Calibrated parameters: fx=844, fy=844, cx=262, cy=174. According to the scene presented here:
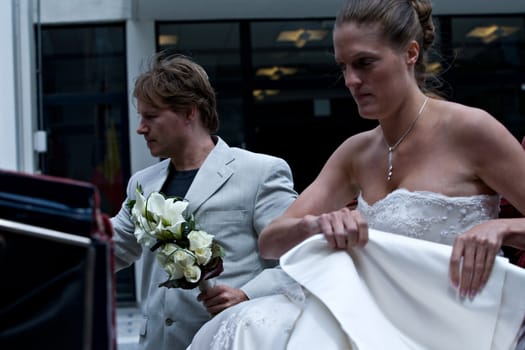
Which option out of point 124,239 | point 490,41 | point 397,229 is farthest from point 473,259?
point 490,41

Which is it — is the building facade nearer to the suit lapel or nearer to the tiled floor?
the tiled floor

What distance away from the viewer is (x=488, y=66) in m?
10.6

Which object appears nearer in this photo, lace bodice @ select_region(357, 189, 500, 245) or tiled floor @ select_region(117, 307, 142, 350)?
lace bodice @ select_region(357, 189, 500, 245)

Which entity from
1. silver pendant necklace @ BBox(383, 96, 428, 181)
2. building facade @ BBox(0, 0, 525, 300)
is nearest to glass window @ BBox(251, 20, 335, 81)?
building facade @ BBox(0, 0, 525, 300)

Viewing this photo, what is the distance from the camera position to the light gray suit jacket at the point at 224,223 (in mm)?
2973

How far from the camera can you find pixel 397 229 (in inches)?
88.0

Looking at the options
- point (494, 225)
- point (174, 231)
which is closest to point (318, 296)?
point (494, 225)

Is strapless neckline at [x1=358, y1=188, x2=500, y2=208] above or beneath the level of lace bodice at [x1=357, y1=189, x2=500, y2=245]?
above

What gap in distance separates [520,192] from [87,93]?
8544 mm

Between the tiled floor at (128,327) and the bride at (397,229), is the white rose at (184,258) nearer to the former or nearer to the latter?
the bride at (397,229)

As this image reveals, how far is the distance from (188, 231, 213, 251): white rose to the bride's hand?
664mm

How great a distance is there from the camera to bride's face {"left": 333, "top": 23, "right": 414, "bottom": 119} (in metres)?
2.17

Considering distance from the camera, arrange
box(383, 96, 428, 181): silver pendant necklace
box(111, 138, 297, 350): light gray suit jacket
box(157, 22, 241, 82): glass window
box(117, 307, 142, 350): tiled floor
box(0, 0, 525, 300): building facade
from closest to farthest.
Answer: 1. box(383, 96, 428, 181): silver pendant necklace
2. box(111, 138, 297, 350): light gray suit jacket
3. box(117, 307, 142, 350): tiled floor
4. box(0, 0, 525, 300): building facade
5. box(157, 22, 241, 82): glass window

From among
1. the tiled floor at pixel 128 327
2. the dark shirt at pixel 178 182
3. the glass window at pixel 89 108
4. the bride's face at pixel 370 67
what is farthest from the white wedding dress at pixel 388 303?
the glass window at pixel 89 108
